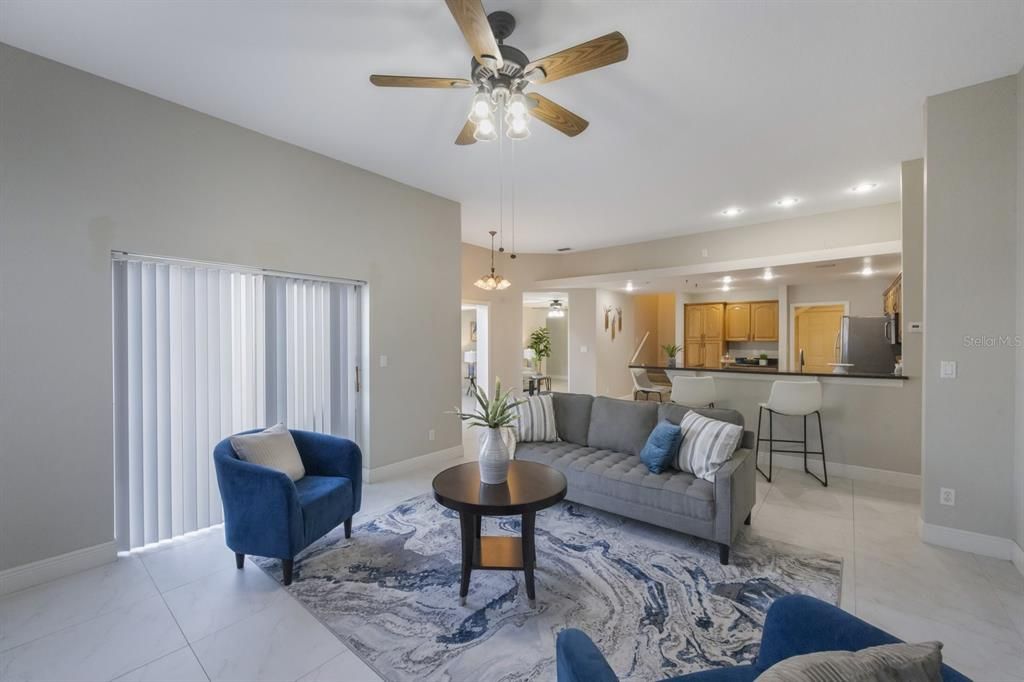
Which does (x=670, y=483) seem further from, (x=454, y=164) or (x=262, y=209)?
(x=262, y=209)

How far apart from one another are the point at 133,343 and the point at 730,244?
6459 mm

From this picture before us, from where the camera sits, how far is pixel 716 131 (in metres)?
3.27

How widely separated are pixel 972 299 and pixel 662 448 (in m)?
2.19

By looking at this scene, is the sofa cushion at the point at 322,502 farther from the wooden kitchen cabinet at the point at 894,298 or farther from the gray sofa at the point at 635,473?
the wooden kitchen cabinet at the point at 894,298

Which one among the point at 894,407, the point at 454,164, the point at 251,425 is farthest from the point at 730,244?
the point at 251,425

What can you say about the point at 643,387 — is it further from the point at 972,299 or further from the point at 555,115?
the point at 555,115

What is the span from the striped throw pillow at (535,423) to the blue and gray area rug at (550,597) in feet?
2.71

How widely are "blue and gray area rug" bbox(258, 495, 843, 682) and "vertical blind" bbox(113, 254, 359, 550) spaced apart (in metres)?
0.99

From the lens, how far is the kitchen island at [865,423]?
402cm

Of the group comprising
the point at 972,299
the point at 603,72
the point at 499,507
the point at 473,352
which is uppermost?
the point at 603,72

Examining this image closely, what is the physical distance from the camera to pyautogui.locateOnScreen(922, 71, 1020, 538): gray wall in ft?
8.77

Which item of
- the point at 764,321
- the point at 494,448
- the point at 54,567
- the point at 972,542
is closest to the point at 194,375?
the point at 54,567

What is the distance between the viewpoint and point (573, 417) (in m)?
3.93

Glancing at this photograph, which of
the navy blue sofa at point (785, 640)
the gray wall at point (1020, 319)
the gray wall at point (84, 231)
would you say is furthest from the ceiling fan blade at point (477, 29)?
Result: the gray wall at point (1020, 319)
